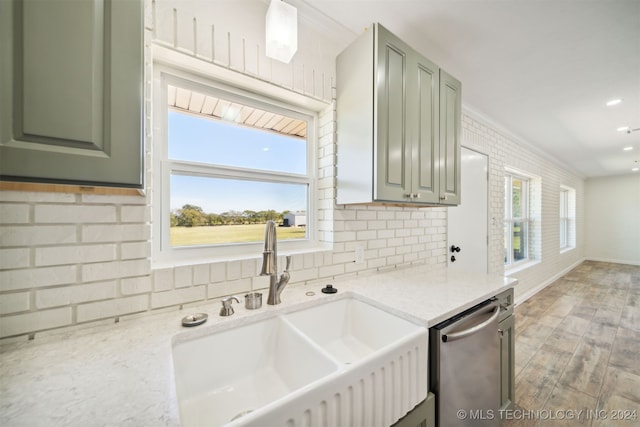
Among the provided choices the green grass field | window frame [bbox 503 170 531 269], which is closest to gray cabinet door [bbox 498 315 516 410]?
the green grass field

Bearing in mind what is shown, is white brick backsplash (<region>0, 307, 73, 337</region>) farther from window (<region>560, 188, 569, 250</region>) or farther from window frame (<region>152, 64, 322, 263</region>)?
window (<region>560, 188, 569, 250</region>)

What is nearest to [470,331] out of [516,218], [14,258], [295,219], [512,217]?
[295,219]

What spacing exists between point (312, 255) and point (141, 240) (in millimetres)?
868

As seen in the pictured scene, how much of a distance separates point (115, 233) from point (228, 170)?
0.61 m

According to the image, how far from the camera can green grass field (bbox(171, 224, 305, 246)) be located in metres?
1.22

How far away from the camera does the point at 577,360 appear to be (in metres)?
2.21

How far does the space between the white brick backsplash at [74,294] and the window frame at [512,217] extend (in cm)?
436

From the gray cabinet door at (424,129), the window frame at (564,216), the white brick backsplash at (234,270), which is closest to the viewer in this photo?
the white brick backsplash at (234,270)

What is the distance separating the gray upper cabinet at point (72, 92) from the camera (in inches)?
20.0

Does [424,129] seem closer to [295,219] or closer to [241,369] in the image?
[295,219]

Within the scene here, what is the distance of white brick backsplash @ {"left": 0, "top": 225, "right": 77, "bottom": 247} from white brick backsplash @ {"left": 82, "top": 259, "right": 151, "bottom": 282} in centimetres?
12

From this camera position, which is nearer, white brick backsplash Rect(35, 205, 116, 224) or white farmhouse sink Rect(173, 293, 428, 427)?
white farmhouse sink Rect(173, 293, 428, 427)

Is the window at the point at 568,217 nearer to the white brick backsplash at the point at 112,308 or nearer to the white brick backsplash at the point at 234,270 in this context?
the white brick backsplash at the point at 234,270

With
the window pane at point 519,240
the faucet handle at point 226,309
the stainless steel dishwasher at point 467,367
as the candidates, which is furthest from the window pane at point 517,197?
the faucet handle at point 226,309
